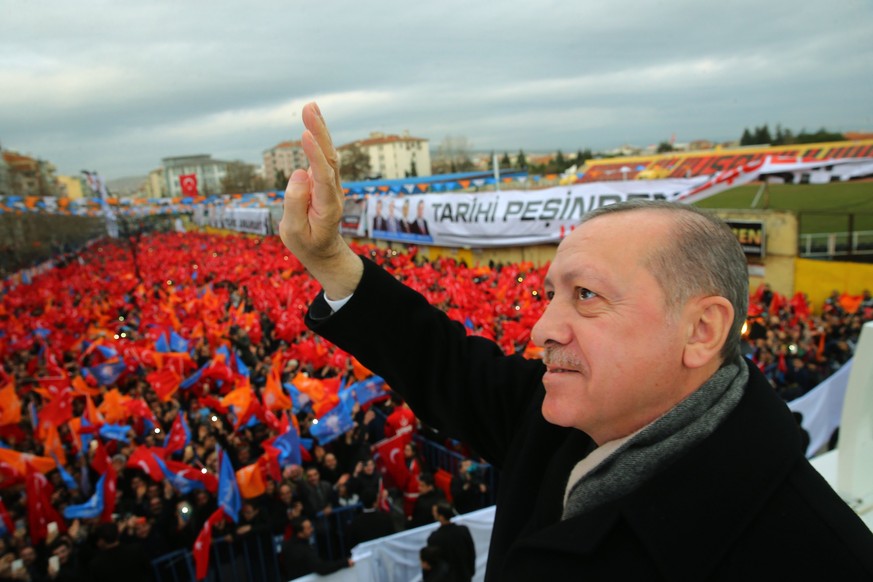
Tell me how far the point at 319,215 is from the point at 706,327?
94 cm

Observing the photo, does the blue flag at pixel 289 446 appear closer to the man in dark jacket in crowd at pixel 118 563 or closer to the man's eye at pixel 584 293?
the man in dark jacket in crowd at pixel 118 563

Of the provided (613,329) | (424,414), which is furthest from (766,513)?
(424,414)

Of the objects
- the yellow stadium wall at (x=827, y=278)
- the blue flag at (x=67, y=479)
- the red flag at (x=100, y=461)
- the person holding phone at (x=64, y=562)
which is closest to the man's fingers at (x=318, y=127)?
the person holding phone at (x=64, y=562)

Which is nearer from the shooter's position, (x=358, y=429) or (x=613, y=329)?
(x=613, y=329)

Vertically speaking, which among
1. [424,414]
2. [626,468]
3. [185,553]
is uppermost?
[626,468]

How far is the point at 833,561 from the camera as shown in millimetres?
945

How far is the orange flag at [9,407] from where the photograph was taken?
8113 millimetres

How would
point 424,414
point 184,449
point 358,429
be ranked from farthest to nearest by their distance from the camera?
point 358,429 → point 184,449 → point 424,414

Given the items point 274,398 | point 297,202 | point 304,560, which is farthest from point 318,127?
point 274,398

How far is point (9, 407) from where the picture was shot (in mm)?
8172

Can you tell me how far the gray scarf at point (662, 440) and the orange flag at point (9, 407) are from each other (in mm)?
9554

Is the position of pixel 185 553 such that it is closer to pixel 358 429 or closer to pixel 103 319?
pixel 358 429

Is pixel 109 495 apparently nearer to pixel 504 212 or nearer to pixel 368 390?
pixel 368 390

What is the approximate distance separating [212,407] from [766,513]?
28.4 ft
